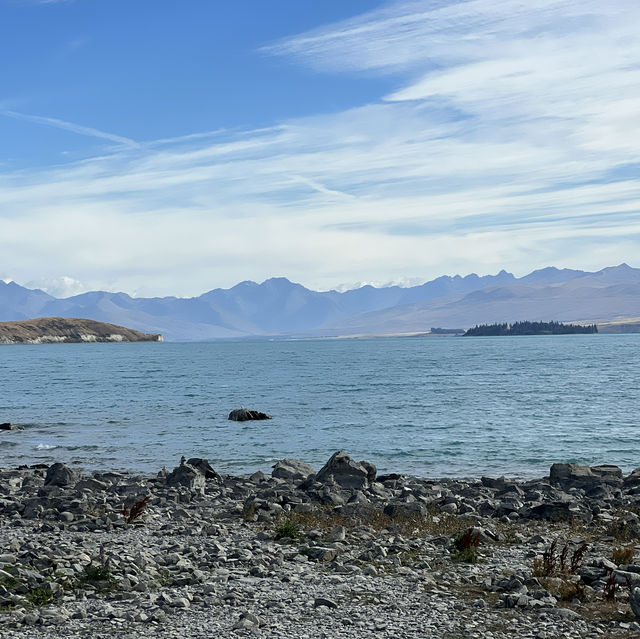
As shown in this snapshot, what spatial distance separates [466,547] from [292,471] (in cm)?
1520

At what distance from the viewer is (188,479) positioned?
1153 inches

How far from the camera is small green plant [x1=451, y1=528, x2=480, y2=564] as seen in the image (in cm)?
1709

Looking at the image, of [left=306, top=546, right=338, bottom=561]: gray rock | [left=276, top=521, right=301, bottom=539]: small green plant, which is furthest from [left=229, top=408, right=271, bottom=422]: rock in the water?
[left=306, top=546, right=338, bottom=561]: gray rock

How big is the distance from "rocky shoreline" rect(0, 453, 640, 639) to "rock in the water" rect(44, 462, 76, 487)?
6 centimetres

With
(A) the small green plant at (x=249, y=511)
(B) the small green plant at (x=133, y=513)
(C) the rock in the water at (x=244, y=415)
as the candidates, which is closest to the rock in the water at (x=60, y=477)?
(B) the small green plant at (x=133, y=513)

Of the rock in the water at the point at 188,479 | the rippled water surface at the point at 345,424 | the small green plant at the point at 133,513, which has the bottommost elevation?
the rippled water surface at the point at 345,424

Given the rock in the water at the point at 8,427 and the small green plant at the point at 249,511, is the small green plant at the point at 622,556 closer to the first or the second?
the small green plant at the point at 249,511

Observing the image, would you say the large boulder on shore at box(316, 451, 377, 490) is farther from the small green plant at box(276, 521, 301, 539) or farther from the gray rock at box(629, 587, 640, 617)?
the gray rock at box(629, 587, 640, 617)

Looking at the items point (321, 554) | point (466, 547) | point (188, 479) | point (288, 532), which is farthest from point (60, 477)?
point (466, 547)

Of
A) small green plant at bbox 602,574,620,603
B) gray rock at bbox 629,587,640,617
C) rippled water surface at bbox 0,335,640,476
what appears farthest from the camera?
rippled water surface at bbox 0,335,640,476

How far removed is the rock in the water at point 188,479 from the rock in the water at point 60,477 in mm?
3794

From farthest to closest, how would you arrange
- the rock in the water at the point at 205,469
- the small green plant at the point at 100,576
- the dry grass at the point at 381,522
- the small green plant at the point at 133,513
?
1. the rock in the water at the point at 205,469
2. the small green plant at the point at 133,513
3. the dry grass at the point at 381,522
4. the small green plant at the point at 100,576

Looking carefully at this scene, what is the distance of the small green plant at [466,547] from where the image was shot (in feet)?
56.1

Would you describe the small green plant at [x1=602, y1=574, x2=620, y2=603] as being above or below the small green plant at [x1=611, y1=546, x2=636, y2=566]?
above
